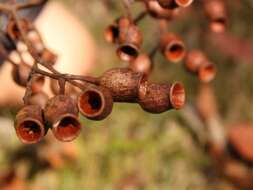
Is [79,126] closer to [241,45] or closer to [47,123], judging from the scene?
[47,123]

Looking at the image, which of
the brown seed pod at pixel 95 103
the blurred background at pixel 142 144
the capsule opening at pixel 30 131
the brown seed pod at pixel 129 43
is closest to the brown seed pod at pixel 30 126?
the capsule opening at pixel 30 131

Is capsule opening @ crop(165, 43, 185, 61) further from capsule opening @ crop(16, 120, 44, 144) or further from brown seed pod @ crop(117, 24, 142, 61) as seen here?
capsule opening @ crop(16, 120, 44, 144)

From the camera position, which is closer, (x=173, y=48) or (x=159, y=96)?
(x=159, y=96)

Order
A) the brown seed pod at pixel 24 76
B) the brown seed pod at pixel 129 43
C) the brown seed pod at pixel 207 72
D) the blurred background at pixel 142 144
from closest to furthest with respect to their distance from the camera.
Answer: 1. the brown seed pod at pixel 129 43
2. the brown seed pod at pixel 24 76
3. the brown seed pod at pixel 207 72
4. the blurred background at pixel 142 144

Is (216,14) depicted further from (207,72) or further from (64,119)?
(64,119)

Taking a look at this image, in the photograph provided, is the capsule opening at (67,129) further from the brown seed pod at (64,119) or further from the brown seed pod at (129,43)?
the brown seed pod at (129,43)

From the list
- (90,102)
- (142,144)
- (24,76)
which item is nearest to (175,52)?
(24,76)

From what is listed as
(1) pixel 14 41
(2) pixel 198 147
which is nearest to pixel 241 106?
(2) pixel 198 147
